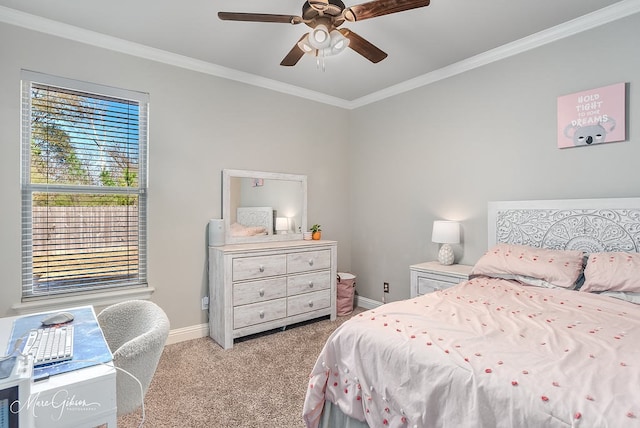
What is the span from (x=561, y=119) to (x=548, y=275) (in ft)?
4.14

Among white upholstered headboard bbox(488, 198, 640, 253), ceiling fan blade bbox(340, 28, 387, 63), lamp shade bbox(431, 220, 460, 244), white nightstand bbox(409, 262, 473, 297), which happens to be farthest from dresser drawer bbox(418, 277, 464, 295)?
ceiling fan blade bbox(340, 28, 387, 63)

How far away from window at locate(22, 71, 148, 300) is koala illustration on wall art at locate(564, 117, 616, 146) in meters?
3.51

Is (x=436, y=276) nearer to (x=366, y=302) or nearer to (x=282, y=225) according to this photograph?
(x=366, y=302)

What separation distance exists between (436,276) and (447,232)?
0.45 m

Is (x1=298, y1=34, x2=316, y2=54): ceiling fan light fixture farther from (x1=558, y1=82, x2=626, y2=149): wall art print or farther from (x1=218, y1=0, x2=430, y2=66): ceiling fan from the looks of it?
(x1=558, y1=82, x2=626, y2=149): wall art print

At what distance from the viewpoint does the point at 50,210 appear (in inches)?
99.3

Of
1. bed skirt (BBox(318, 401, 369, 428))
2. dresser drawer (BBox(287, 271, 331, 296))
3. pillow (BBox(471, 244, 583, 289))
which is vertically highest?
pillow (BBox(471, 244, 583, 289))

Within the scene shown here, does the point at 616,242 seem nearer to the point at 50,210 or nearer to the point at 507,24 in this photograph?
the point at 507,24

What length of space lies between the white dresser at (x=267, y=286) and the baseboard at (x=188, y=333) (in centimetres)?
A: 7

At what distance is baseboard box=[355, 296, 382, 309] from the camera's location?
4078 millimetres

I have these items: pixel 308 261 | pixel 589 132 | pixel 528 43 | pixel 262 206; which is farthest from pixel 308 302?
pixel 528 43

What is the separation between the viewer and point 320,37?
6.60 feet

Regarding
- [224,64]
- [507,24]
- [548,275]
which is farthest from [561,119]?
[224,64]

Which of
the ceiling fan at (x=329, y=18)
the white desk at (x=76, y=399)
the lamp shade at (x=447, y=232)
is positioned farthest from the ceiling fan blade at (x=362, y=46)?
the white desk at (x=76, y=399)
